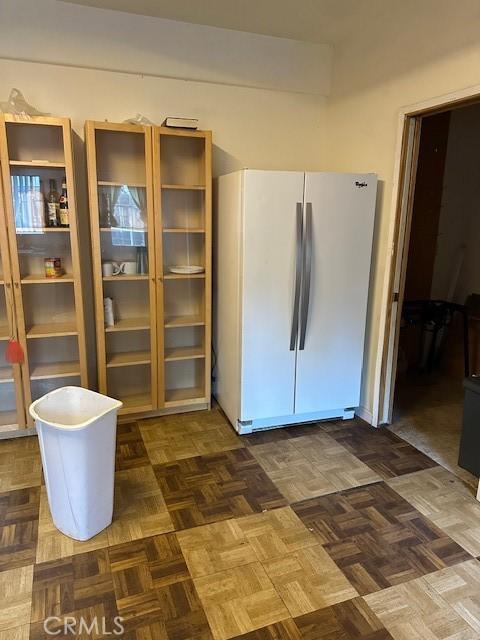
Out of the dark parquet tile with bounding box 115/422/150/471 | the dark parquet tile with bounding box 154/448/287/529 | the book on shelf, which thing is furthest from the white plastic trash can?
the book on shelf

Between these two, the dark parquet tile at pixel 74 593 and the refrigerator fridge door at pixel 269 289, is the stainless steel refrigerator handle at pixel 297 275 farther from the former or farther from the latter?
the dark parquet tile at pixel 74 593

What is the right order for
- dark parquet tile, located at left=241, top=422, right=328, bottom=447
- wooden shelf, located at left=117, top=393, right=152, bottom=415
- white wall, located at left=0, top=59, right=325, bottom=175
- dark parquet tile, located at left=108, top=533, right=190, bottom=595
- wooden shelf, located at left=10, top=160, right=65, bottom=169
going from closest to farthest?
dark parquet tile, located at left=108, top=533, right=190, bottom=595 < wooden shelf, located at left=10, top=160, right=65, bottom=169 < white wall, located at left=0, top=59, right=325, bottom=175 < dark parquet tile, located at left=241, top=422, right=328, bottom=447 < wooden shelf, located at left=117, top=393, right=152, bottom=415

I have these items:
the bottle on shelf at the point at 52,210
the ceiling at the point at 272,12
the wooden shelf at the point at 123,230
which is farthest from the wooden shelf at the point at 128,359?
the ceiling at the point at 272,12

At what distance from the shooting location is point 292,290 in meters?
2.94

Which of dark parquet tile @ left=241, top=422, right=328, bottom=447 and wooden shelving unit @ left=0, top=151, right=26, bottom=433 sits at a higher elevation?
wooden shelving unit @ left=0, top=151, right=26, bottom=433

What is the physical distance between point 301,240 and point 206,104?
1348mm

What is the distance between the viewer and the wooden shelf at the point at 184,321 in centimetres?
331

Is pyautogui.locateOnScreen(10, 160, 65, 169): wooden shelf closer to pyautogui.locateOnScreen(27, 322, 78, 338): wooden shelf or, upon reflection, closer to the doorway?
pyautogui.locateOnScreen(27, 322, 78, 338): wooden shelf

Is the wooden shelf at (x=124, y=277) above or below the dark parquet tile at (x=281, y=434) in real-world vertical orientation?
above

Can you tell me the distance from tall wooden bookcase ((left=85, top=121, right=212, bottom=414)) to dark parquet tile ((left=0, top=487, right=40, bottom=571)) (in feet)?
3.06

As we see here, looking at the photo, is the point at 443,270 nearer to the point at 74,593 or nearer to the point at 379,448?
the point at 379,448

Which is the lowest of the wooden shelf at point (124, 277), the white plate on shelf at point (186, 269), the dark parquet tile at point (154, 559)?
the dark parquet tile at point (154, 559)

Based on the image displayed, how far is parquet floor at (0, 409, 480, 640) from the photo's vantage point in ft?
5.50

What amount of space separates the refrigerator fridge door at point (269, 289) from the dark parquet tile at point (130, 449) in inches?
27.9
